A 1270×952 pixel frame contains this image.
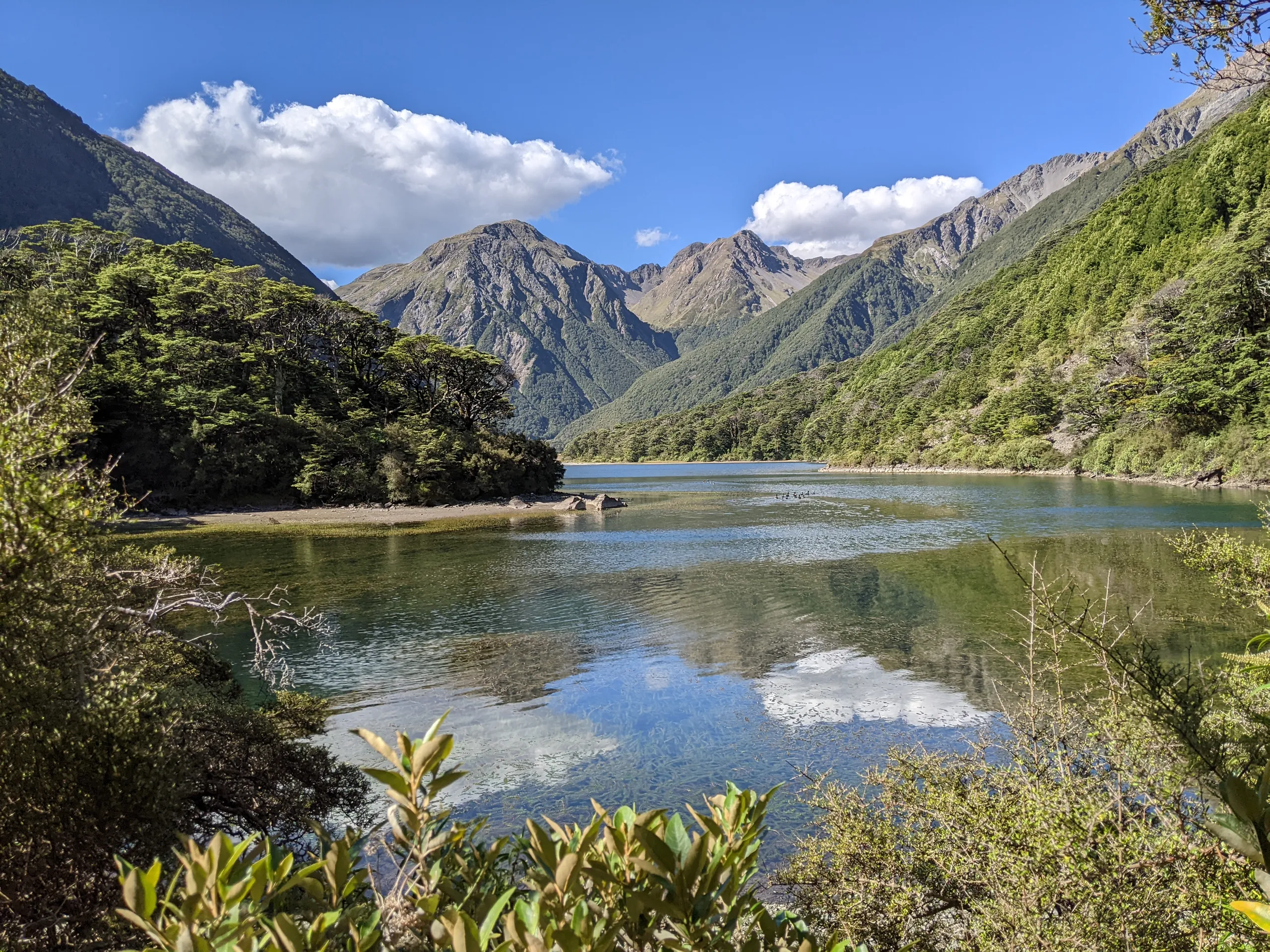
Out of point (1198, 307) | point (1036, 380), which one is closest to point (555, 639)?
point (1198, 307)

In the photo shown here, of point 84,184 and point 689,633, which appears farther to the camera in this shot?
point 84,184

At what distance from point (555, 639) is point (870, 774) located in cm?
1321

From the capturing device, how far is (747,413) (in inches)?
7264

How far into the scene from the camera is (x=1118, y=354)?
268ft

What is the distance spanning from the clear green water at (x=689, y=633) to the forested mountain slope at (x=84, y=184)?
13080 cm

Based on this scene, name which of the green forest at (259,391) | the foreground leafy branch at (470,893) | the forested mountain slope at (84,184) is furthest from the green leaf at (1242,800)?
the forested mountain slope at (84,184)

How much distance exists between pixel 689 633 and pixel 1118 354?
87265mm

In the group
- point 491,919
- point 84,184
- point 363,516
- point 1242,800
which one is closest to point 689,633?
point 491,919

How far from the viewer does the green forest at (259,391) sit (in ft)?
174

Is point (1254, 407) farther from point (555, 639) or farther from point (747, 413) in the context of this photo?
point (747, 413)

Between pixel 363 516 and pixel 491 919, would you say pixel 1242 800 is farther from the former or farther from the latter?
pixel 363 516

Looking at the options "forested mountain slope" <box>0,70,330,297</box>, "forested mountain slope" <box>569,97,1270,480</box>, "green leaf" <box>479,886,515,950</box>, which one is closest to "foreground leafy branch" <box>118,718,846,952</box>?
"green leaf" <box>479,886,515,950</box>

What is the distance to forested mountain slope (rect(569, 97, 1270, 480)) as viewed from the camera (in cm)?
6066

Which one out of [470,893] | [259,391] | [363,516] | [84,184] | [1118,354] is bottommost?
[363,516]
